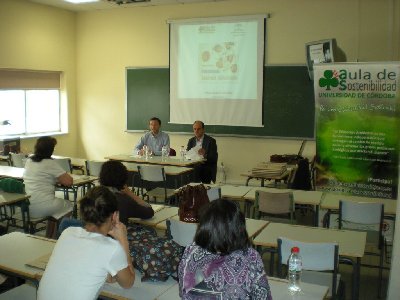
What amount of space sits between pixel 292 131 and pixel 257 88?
1041mm

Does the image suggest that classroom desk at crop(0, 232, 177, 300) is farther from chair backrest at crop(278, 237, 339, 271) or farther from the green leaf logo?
the green leaf logo

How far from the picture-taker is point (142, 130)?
9953mm

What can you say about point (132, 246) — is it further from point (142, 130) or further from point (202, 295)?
point (142, 130)

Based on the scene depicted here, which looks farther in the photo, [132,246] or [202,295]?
[132,246]

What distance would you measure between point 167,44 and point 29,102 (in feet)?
10.1

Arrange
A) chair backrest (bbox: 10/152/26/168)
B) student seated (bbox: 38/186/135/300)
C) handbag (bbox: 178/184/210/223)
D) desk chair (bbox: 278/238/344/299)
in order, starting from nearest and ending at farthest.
Result: 1. student seated (bbox: 38/186/135/300)
2. desk chair (bbox: 278/238/344/299)
3. handbag (bbox: 178/184/210/223)
4. chair backrest (bbox: 10/152/26/168)

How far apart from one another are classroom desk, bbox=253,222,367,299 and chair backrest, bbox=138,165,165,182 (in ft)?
8.88

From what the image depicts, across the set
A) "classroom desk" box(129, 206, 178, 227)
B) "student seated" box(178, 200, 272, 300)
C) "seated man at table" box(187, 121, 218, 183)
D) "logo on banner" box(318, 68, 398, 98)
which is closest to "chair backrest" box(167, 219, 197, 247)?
"classroom desk" box(129, 206, 178, 227)

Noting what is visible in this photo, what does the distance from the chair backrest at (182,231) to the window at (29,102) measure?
6340 mm

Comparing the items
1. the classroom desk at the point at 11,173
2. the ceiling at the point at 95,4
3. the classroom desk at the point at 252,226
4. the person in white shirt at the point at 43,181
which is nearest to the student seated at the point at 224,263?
the classroom desk at the point at 252,226

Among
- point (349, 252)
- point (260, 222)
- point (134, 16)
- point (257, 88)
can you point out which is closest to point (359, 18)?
point (257, 88)

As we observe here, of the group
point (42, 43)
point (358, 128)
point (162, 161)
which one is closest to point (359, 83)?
point (358, 128)

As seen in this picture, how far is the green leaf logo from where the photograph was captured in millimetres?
5762

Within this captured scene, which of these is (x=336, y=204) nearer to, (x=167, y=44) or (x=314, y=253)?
(x=314, y=253)
